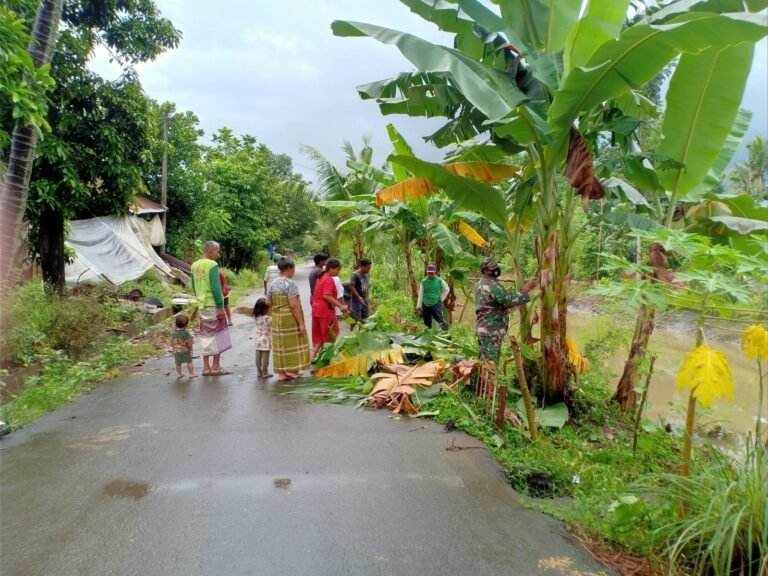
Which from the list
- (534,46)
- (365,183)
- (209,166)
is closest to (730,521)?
(534,46)

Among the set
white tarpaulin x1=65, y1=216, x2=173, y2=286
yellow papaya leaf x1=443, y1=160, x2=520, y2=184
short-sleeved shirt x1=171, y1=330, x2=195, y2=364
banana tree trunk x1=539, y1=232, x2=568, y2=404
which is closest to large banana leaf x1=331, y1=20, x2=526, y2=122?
yellow papaya leaf x1=443, y1=160, x2=520, y2=184

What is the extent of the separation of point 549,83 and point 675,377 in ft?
13.5

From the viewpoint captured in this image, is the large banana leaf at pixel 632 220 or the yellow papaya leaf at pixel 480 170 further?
the yellow papaya leaf at pixel 480 170

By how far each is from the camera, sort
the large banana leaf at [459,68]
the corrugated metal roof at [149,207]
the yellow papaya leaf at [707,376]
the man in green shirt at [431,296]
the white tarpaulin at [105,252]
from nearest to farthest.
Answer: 1. the yellow papaya leaf at [707,376]
2. the large banana leaf at [459,68]
3. the man in green shirt at [431,296]
4. the white tarpaulin at [105,252]
5. the corrugated metal roof at [149,207]

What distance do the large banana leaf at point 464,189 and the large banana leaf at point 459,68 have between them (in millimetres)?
1018

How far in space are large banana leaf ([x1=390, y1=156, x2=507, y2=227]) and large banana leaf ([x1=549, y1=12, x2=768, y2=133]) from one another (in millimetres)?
1191

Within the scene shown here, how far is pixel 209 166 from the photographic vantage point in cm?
2158

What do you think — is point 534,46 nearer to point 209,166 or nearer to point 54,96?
point 54,96

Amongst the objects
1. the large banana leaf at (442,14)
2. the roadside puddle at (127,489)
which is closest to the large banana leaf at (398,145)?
the large banana leaf at (442,14)

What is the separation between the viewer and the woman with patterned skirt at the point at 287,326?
20.6 feet

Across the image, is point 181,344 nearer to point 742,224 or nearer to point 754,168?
point 742,224

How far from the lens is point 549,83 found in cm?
462

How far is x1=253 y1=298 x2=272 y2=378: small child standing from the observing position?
21.7 ft

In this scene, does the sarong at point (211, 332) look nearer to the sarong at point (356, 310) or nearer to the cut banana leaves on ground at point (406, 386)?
the cut banana leaves on ground at point (406, 386)
